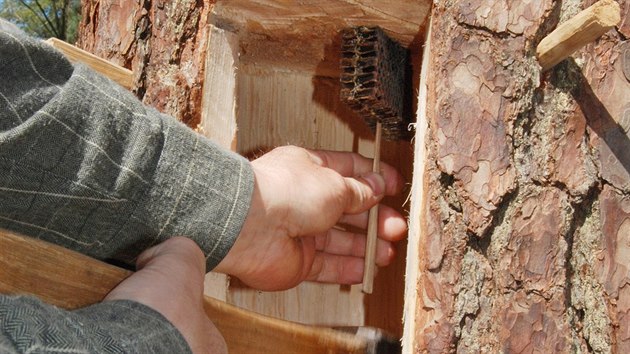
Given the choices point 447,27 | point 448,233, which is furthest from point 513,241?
point 447,27

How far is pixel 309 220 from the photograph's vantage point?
1571 millimetres

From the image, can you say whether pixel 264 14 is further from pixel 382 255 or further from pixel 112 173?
pixel 382 255

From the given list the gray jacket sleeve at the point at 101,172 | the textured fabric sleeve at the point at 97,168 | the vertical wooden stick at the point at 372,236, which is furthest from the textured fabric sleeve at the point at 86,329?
the vertical wooden stick at the point at 372,236

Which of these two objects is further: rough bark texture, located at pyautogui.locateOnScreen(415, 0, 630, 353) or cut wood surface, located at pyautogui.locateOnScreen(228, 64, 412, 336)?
cut wood surface, located at pyautogui.locateOnScreen(228, 64, 412, 336)

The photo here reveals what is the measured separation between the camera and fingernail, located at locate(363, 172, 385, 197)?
179cm

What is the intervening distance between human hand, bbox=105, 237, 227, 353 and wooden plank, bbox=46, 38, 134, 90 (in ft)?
1.82

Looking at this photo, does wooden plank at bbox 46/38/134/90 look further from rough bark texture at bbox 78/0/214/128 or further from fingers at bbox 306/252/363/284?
fingers at bbox 306/252/363/284

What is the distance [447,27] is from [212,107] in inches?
21.4

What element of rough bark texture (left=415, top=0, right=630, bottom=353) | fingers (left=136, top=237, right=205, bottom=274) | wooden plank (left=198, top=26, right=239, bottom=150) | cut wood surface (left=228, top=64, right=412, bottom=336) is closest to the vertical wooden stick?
cut wood surface (left=228, top=64, right=412, bottom=336)

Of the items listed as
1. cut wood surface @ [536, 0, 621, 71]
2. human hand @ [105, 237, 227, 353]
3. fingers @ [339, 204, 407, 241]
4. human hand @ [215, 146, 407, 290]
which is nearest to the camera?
human hand @ [105, 237, 227, 353]

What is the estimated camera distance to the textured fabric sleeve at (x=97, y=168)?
42.9 inches

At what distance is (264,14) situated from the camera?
5.14ft

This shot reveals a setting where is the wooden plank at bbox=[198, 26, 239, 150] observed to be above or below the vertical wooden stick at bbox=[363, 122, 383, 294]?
above

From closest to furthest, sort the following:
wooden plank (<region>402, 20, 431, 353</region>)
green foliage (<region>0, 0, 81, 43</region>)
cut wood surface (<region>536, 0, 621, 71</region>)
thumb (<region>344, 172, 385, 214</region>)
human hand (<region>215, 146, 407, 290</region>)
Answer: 1. cut wood surface (<region>536, 0, 621, 71</region>)
2. wooden plank (<region>402, 20, 431, 353</region>)
3. human hand (<region>215, 146, 407, 290</region>)
4. thumb (<region>344, 172, 385, 214</region>)
5. green foliage (<region>0, 0, 81, 43</region>)
